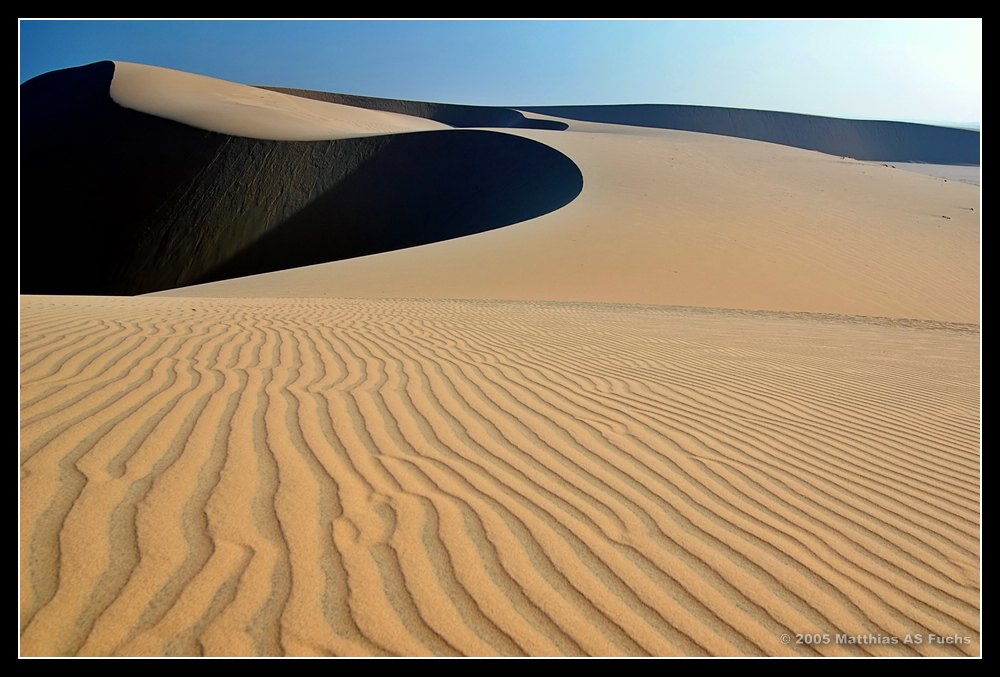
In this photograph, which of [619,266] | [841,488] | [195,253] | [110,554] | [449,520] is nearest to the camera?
[110,554]

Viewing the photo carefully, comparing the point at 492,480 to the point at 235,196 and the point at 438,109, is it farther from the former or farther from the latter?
the point at 438,109

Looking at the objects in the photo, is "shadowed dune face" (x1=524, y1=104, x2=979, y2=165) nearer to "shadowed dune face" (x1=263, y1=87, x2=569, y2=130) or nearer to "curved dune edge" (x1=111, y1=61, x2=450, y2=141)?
"shadowed dune face" (x1=263, y1=87, x2=569, y2=130)

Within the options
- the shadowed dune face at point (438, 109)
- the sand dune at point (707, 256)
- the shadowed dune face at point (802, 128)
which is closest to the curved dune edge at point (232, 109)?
the sand dune at point (707, 256)

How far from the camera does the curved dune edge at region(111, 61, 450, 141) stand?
120ft

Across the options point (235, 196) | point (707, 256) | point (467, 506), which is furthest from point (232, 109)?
point (467, 506)

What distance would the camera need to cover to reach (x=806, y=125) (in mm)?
81875

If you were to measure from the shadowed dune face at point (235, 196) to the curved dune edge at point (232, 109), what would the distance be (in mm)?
1410

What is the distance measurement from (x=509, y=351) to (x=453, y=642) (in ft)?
14.9

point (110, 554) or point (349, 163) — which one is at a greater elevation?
point (349, 163)

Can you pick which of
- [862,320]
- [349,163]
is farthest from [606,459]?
[349,163]

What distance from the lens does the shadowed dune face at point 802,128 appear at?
7888 cm

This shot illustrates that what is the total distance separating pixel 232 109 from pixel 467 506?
140 ft
